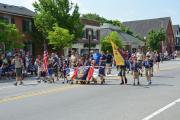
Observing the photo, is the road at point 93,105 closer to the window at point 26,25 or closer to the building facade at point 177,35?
the window at point 26,25

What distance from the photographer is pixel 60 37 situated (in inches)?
1705

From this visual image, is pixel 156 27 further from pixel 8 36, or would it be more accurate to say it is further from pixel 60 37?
pixel 8 36

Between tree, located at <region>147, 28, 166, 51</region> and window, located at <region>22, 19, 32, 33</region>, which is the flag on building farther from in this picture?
tree, located at <region>147, 28, 166, 51</region>

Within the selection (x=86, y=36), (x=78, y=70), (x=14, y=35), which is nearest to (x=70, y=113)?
(x=78, y=70)

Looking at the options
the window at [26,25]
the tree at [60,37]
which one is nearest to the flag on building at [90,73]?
the tree at [60,37]

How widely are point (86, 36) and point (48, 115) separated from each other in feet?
163

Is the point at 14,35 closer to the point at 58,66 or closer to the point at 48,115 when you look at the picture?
the point at 58,66

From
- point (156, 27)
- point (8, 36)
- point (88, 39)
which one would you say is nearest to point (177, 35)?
point (156, 27)

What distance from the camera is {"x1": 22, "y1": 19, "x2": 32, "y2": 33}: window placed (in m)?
46.5

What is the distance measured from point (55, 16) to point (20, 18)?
12.4 ft

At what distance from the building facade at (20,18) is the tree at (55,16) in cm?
106

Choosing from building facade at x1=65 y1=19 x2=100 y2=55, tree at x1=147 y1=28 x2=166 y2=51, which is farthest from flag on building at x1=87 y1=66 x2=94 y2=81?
tree at x1=147 y1=28 x2=166 y2=51

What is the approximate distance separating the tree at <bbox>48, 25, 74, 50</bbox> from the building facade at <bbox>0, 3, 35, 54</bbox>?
343 centimetres

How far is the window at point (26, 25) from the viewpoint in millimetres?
46469
